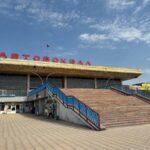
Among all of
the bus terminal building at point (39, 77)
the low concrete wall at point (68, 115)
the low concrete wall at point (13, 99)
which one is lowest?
the low concrete wall at point (68, 115)

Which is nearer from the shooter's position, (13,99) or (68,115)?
(68,115)

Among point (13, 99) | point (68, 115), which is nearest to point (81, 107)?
point (68, 115)

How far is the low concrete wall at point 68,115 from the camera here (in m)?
18.3

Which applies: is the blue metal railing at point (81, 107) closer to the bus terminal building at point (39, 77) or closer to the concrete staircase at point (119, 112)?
the concrete staircase at point (119, 112)

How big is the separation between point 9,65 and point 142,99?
25868 mm

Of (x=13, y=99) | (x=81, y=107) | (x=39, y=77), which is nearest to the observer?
(x=81, y=107)

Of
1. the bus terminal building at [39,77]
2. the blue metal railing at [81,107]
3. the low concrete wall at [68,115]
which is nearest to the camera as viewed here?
the blue metal railing at [81,107]

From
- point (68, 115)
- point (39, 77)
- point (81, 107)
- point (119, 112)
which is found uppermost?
point (39, 77)

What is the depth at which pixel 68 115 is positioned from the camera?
20672mm

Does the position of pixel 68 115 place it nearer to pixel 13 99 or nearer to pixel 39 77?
pixel 13 99

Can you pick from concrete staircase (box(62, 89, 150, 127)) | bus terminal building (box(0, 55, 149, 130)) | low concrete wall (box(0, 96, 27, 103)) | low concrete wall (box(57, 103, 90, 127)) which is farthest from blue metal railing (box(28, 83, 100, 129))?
low concrete wall (box(0, 96, 27, 103))

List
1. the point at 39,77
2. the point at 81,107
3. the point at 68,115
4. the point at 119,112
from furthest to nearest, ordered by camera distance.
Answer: the point at 39,77 → the point at 68,115 → the point at 119,112 → the point at 81,107

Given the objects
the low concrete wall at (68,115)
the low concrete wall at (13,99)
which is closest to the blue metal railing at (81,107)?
the low concrete wall at (68,115)

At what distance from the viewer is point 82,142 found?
36.4 feet
